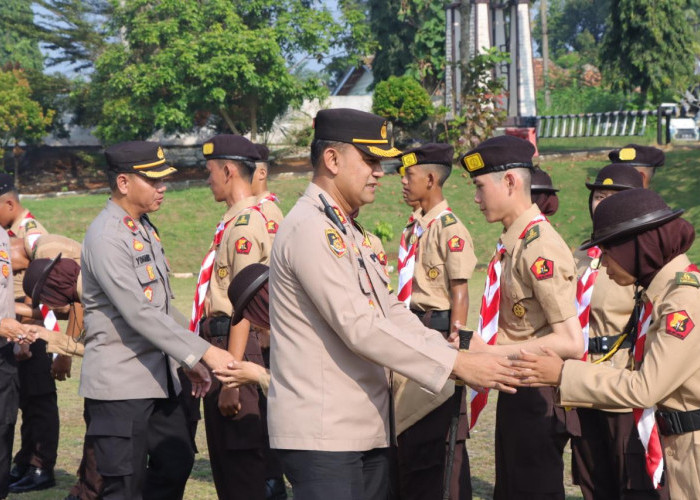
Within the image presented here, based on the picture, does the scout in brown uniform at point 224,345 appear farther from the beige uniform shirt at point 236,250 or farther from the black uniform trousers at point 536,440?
the black uniform trousers at point 536,440

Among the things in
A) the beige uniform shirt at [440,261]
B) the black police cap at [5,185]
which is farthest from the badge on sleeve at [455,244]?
the black police cap at [5,185]

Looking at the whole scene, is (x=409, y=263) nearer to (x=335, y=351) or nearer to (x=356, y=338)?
(x=335, y=351)

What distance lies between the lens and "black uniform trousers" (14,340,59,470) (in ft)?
24.6

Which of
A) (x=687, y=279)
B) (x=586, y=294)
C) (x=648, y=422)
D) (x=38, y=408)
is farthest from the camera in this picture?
(x=38, y=408)

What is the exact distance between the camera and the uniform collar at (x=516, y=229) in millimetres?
5270

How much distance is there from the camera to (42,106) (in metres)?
40.2

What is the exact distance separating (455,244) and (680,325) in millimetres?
3366

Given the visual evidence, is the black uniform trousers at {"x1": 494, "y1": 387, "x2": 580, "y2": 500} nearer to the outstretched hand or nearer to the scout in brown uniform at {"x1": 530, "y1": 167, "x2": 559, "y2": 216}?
the outstretched hand

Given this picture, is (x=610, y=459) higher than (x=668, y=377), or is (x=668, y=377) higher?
(x=668, y=377)

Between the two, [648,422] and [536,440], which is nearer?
[648,422]

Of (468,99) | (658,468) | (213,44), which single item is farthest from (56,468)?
(213,44)

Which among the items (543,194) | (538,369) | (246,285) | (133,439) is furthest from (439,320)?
(538,369)

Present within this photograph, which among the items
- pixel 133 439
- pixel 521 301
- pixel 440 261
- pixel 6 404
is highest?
pixel 521 301

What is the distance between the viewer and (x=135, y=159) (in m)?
5.50
